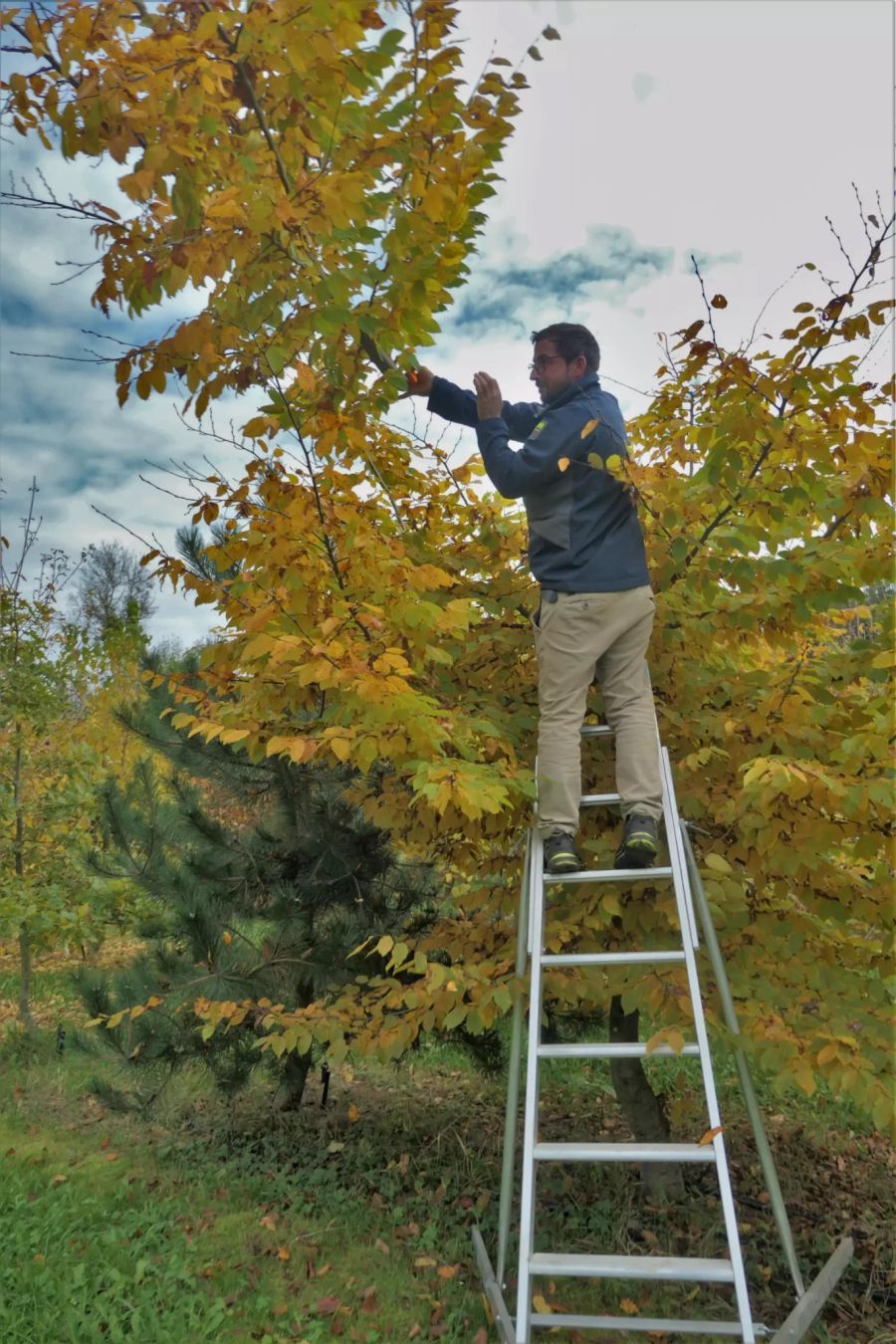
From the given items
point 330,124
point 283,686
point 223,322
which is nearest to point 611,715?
point 283,686

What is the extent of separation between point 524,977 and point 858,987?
1197mm

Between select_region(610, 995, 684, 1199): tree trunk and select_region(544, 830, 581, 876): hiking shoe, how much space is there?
142cm

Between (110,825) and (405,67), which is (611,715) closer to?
(405,67)

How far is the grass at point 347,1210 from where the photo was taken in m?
3.45

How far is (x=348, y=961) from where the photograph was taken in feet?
16.0

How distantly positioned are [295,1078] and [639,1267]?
3323mm

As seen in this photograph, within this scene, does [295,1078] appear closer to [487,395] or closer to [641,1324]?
[641,1324]

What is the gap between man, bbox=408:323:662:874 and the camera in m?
3.35

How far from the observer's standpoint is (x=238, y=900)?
17.2 ft

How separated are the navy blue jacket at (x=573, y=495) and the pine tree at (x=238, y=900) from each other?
6.86 feet

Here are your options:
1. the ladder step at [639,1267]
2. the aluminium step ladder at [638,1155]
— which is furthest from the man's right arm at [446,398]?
the ladder step at [639,1267]

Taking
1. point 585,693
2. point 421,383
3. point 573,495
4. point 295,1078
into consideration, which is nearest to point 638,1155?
point 585,693

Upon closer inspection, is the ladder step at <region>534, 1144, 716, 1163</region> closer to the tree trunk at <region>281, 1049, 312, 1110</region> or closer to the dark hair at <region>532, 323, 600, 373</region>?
the dark hair at <region>532, 323, 600, 373</region>

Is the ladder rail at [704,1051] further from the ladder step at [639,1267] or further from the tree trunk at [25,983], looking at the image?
the tree trunk at [25,983]
